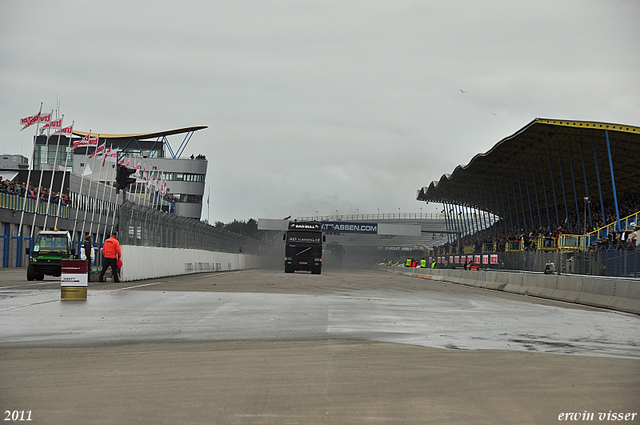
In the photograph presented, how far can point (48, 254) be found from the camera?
29.2 metres

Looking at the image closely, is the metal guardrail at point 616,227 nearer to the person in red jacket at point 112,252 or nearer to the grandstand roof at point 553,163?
the grandstand roof at point 553,163

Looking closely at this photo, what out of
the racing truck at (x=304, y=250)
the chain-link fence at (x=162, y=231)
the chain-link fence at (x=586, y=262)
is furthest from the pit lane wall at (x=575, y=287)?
the racing truck at (x=304, y=250)

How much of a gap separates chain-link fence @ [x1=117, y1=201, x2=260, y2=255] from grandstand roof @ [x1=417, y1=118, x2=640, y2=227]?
20701 mm

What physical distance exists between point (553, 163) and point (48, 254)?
135 ft

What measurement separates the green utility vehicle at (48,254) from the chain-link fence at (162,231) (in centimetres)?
270

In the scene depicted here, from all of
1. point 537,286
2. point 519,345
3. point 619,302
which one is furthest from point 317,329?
point 537,286

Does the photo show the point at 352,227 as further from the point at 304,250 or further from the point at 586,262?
Answer: the point at 586,262

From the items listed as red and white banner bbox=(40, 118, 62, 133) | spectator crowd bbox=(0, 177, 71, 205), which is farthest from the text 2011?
spectator crowd bbox=(0, 177, 71, 205)

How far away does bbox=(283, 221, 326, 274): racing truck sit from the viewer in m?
52.1

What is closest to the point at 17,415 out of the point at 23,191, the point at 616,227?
the point at 616,227

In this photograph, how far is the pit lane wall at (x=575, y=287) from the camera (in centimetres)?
1929

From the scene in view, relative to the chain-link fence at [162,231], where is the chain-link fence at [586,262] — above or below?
below

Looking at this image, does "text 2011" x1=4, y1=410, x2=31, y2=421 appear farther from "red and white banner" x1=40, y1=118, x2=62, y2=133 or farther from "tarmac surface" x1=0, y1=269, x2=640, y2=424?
"red and white banner" x1=40, y1=118, x2=62, y2=133

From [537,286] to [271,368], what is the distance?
21339 millimetres
